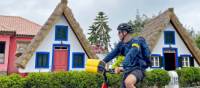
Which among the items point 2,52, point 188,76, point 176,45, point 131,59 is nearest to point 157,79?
point 188,76

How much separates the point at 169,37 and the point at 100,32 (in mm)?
29190

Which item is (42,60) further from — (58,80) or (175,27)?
(175,27)

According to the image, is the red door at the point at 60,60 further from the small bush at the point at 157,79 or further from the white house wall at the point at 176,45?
the white house wall at the point at 176,45

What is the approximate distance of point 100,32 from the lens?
52906mm

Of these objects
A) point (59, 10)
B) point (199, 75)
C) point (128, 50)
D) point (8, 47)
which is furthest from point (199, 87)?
point (8, 47)

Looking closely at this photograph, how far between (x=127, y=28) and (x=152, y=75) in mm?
12344

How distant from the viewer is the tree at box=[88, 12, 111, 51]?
5275cm

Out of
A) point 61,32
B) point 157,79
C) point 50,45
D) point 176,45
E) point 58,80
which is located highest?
point 61,32

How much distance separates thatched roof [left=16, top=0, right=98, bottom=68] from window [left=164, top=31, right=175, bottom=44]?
6.77 metres

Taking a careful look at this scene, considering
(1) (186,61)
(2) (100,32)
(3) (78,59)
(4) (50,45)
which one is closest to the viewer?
(4) (50,45)

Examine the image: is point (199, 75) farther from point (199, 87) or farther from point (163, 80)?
point (163, 80)

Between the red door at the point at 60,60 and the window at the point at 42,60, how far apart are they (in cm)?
64

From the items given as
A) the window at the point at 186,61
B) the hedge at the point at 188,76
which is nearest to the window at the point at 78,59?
the hedge at the point at 188,76

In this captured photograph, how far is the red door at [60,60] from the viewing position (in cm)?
2111
